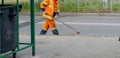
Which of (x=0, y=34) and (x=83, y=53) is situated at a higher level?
(x=0, y=34)

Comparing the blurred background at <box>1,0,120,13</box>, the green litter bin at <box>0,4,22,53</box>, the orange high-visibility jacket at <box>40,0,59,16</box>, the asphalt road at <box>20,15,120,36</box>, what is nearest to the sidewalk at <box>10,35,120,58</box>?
the green litter bin at <box>0,4,22,53</box>

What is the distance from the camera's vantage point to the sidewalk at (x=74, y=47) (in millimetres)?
8132

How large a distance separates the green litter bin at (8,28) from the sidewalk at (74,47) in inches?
32.5

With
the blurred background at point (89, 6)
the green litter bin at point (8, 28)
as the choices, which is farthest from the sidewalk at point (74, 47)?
the blurred background at point (89, 6)

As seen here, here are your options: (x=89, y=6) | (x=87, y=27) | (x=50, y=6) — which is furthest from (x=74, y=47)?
(x=89, y=6)

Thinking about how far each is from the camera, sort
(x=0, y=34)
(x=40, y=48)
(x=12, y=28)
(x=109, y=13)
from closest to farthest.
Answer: (x=0, y=34)
(x=12, y=28)
(x=40, y=48)
(x=109, y=13)

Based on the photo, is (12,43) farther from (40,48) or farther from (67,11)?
(67,11)

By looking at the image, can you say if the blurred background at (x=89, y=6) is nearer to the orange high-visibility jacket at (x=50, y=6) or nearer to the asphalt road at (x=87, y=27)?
the asphalt road at (x=87, y=27)

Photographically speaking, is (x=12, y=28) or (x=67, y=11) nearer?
(x=12, y=28)

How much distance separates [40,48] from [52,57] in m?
1.08

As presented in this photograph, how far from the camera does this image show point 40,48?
29.4 feet

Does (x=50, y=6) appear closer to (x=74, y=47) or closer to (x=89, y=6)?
(x=74, y=47)

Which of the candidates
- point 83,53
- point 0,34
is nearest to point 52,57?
point 83,53

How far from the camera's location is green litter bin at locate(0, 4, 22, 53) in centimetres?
679
